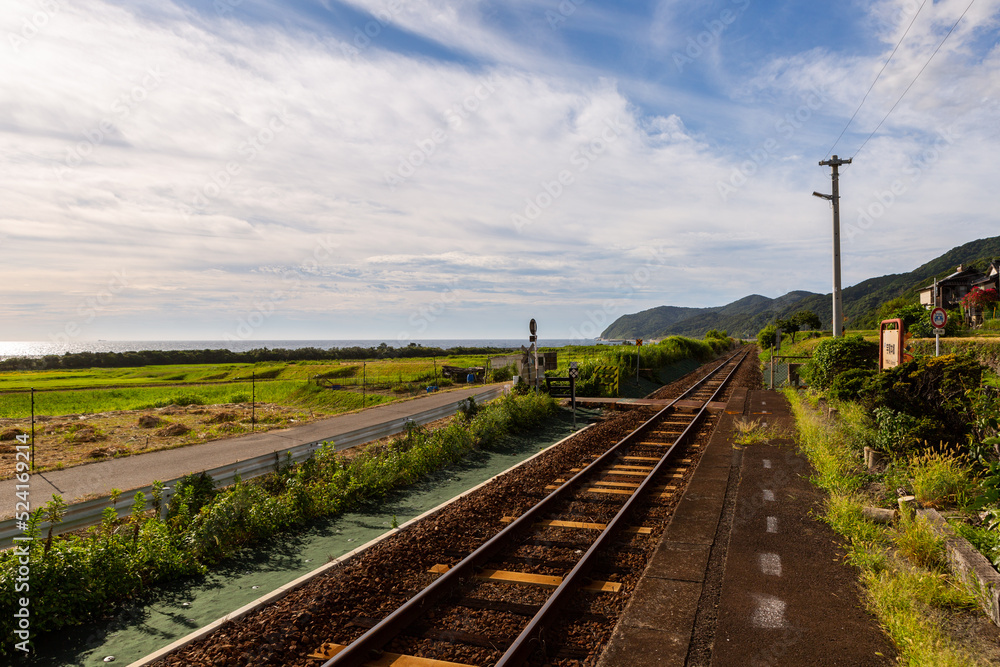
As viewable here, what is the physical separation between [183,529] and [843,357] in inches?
739

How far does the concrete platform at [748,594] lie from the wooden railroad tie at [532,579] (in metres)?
0.37

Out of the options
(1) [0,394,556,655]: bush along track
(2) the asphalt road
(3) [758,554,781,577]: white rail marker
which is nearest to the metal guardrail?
(1) [0,394,556,655]: bush along track

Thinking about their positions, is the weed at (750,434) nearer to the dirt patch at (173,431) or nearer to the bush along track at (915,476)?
the bush along track at (915,476)

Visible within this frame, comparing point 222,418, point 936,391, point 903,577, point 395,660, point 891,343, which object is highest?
point 891,343

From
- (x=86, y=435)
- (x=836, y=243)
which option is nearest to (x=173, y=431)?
(x=86, y=435)

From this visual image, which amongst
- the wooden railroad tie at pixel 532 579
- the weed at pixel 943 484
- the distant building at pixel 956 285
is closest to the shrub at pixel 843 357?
the weed at pixel 943 484

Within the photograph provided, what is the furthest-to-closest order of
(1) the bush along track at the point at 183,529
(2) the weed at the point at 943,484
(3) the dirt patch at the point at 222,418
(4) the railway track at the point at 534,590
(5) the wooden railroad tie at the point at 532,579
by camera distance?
(3) the dirt patch at the point at 222,418
(2) the weed at the point at 943,484
(5) the wooden railroad tie at the point at 532,579
(1) the bush along track at the point at 183,529
(4) the railway track at the point at 534,590

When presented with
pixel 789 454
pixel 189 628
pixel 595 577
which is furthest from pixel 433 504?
pixel 789 454

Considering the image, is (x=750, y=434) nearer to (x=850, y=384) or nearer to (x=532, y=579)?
(x=850, y=384)

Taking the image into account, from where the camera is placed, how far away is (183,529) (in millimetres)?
7422

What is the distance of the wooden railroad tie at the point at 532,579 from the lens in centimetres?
603

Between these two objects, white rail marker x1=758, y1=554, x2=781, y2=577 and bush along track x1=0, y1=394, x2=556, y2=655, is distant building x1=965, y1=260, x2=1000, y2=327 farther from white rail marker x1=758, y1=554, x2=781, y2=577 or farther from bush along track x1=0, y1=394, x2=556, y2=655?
bush along track x1=0, y1=394, x2=556, y2=655

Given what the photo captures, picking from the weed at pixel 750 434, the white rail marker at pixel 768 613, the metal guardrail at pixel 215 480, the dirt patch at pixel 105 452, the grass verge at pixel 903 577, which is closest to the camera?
the grass verge at pixel 903 577

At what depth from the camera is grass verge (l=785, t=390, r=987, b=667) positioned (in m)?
4.36
